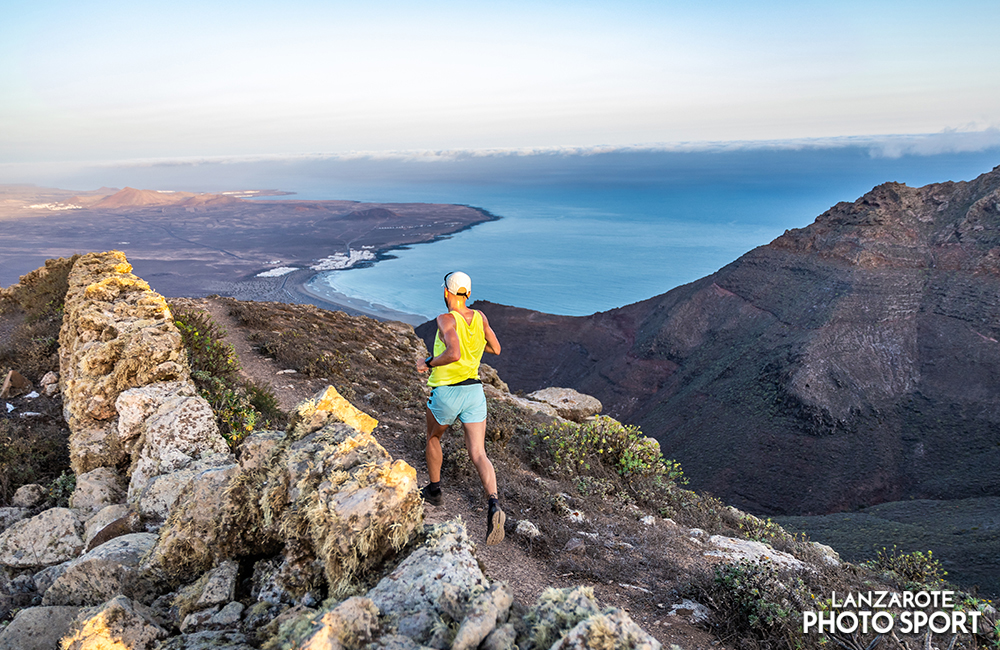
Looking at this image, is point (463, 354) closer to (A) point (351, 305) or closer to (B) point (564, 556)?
(B) point (564, 556)

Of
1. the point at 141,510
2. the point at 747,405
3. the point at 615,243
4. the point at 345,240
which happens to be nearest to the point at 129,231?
the point at 345,240

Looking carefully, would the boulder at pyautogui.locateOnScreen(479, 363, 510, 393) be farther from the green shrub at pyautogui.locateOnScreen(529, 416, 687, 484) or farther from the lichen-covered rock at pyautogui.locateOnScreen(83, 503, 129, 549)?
the lichen-covered rock at pyautogui.locateOnScreen(83, 503, 129, 549)

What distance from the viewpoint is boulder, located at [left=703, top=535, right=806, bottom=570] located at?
5.28 metres

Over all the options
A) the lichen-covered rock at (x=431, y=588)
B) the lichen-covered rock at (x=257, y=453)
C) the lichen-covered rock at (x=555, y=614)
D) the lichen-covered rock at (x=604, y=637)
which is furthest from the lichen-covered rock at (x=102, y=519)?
the lichen-covered rock at (x=604, y=637)

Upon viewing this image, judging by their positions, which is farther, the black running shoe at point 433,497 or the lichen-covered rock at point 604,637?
the black running shoe at point 433,497

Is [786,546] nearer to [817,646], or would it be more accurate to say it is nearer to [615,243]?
[817,646]

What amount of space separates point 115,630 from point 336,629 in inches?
47.2

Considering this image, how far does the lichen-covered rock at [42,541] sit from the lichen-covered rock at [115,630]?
1.92 m

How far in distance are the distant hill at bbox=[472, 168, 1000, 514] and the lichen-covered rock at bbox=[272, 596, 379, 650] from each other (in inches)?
1083

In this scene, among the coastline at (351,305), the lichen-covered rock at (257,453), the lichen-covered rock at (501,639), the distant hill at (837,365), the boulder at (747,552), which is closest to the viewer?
the lichen-covered rock at (501,639)

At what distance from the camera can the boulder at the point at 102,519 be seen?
14.0 feet

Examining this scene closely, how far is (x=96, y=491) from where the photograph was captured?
→ 16.1ft

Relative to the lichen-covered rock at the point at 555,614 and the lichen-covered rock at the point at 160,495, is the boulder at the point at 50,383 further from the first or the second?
the lichen-covered rock at the point at 555,614

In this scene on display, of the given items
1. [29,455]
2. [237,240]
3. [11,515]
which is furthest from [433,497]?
[237,240]
